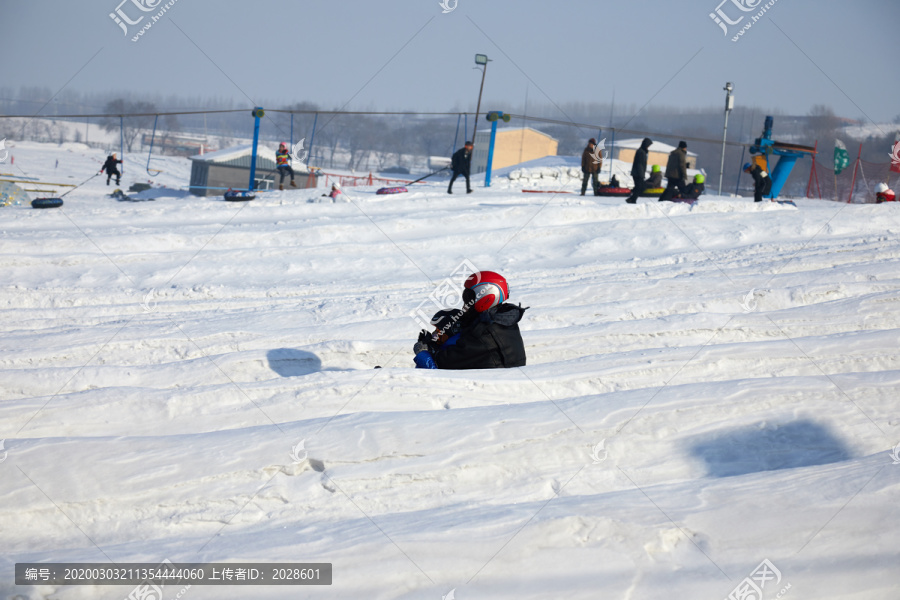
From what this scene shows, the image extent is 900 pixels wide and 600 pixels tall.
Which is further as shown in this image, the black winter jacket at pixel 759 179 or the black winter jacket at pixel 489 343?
the black winter jacket at pixel 759 179

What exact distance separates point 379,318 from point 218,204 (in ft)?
22.4

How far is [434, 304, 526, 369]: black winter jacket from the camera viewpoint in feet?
15.1

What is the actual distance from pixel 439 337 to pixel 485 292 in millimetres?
649

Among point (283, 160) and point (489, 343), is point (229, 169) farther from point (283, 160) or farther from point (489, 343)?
point (489, 343)

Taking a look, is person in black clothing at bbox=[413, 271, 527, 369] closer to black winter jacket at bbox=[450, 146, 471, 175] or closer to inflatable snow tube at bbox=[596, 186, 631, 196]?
black winter jacket at bbox=[450, 146, 471, 175]

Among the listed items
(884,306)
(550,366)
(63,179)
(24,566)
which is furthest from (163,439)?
(63,179)

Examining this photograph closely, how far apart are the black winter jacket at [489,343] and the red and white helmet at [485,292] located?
48 millimetres

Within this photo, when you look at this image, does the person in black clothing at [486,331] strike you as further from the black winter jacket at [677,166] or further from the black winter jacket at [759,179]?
the black winter jacket at [759,179]

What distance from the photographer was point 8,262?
29.3ft

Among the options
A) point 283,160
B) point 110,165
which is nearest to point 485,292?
point 283,160

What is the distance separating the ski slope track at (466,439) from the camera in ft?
9.58

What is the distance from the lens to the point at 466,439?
384cm

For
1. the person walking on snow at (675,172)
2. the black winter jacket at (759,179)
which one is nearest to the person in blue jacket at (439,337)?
the person walking on snow at (675,172)

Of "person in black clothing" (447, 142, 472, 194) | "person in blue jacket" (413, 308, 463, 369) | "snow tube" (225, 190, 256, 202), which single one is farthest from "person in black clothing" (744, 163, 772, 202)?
"person in blue jacket" (413, 308, 463, 369)
